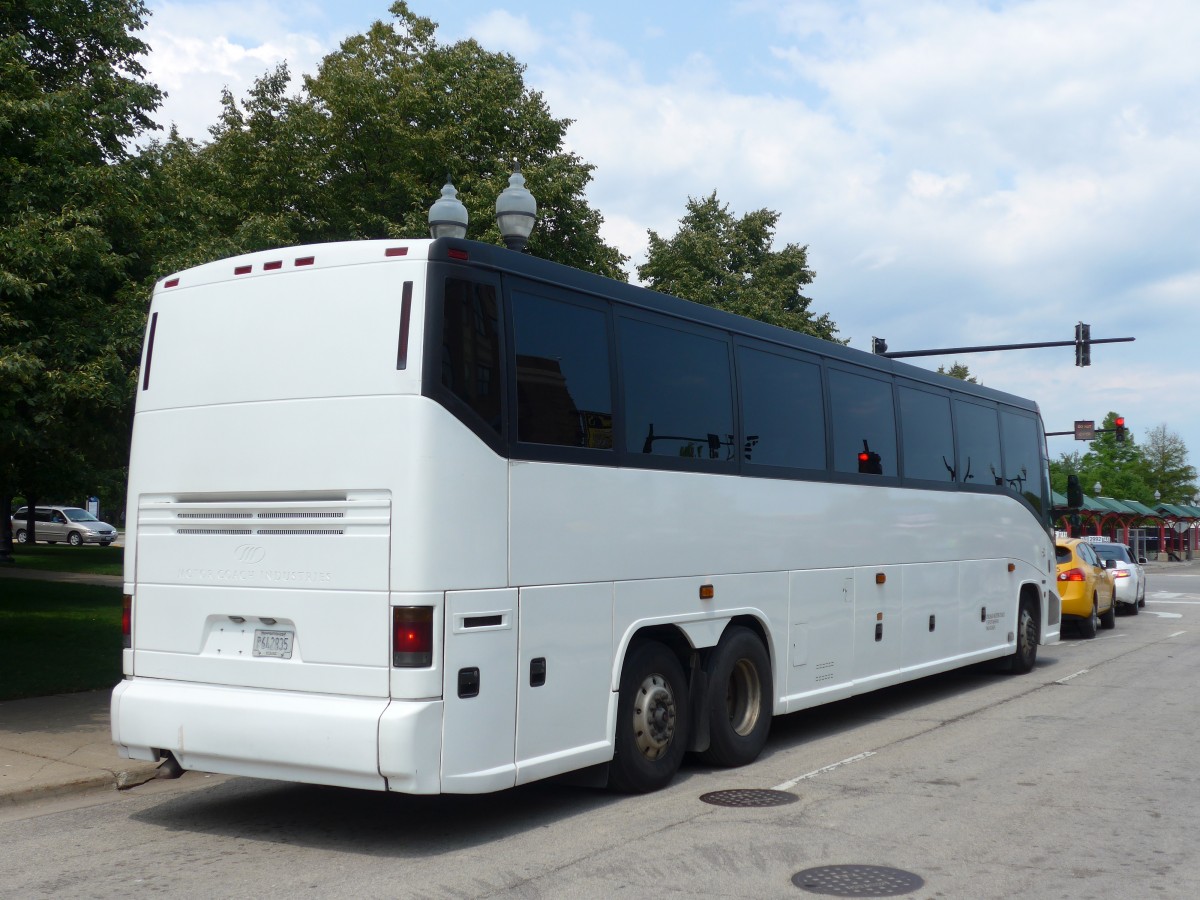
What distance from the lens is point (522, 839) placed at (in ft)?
22.7

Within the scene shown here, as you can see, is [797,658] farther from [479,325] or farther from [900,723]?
[479,325]

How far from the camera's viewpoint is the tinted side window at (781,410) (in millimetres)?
9492

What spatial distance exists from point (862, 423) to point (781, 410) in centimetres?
167

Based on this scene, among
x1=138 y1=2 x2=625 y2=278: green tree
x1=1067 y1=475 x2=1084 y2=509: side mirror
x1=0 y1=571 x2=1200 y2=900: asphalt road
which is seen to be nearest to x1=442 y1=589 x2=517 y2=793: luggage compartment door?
x1=0 y1=571 x2=1200 y2=900: asphalt road

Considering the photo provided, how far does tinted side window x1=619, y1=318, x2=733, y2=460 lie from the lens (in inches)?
319

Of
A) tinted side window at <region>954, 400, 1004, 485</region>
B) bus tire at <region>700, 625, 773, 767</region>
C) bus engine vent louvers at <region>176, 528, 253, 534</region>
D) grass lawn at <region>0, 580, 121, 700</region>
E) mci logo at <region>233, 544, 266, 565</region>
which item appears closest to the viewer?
mci logo at <region>233, 544, 266, 565</region>

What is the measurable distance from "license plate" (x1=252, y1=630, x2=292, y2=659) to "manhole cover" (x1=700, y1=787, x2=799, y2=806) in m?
2.91

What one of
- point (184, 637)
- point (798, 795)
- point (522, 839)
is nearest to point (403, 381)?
point (184, 637)

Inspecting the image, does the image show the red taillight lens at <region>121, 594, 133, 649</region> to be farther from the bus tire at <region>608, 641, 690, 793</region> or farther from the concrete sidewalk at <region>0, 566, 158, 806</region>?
→ the bus tire at <region>608, 641, 690, 793</region>

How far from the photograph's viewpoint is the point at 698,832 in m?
7.00

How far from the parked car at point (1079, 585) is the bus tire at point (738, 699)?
12742 mm

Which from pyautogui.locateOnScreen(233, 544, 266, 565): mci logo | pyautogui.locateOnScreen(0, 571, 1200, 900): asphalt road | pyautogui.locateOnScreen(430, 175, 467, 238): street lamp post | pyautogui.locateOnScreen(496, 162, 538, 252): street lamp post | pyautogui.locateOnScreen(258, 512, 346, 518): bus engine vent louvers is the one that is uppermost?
pyautogui.locateOnScreen(496, 162, 538, 252): street lamp post

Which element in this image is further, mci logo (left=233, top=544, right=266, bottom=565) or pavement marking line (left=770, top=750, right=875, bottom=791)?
pavement marking line (left=770, top=750, right=875, bottom=791)

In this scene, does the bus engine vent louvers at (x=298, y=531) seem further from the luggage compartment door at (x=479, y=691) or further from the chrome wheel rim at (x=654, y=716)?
the chrome wheel rim at (x=654, y=716)
